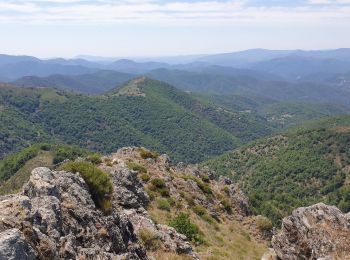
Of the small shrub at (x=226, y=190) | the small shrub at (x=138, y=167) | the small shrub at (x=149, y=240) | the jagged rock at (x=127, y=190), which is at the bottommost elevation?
the small shrub at (x=226, y=190)

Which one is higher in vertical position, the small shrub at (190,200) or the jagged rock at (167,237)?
the jagged rock at (167,237)

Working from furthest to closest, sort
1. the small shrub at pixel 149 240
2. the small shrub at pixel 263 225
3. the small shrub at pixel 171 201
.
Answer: the small shrub at pixel 263 225 → the small shrub at pixel 171 201 → the small shrub at pixel 149 240

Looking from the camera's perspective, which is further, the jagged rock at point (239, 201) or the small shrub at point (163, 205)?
the jagged rock at point (239, 201)

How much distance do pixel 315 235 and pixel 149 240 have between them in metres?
7.14

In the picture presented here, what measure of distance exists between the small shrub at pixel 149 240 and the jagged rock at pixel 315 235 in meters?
5.42

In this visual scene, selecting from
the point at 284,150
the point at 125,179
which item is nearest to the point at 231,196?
the point at 125,179

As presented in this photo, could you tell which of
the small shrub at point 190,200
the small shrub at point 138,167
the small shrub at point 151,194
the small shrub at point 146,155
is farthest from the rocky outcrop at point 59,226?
the small shrub at point 146,155

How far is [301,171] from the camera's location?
167625 millimetres

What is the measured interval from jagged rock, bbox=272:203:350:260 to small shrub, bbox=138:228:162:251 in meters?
5.42

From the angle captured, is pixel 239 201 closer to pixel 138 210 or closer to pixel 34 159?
pixel 138 210

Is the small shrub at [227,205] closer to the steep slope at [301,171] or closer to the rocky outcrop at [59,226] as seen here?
the rocky outcrop at [59,226]

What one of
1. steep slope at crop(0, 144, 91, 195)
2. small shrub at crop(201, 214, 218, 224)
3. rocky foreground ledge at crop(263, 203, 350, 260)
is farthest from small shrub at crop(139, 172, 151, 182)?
steep slope at crop(0, 144, 91, 195)

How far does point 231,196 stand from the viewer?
4241 centimetres

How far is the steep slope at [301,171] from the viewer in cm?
14600
